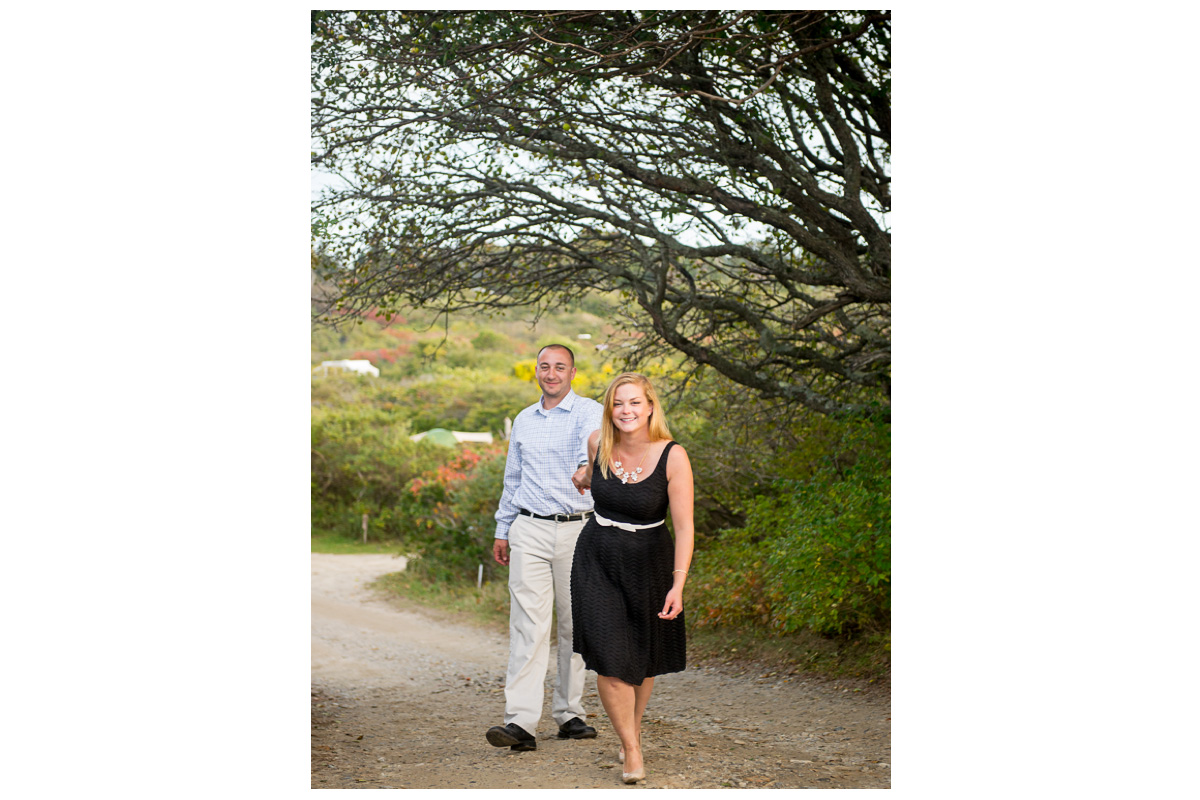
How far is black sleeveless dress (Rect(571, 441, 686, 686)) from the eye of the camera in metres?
3.16

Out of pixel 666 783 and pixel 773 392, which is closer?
pixel 666 783

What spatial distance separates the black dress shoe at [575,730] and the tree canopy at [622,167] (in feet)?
8.51

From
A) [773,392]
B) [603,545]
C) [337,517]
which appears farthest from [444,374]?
[603,545]

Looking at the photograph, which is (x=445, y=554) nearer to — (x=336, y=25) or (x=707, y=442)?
(x=707, y=442)

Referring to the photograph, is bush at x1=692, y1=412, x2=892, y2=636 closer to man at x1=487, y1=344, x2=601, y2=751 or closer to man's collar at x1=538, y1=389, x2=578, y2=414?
man at x1=487, y1=344, x2=601, y2=751

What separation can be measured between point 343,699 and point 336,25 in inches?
136

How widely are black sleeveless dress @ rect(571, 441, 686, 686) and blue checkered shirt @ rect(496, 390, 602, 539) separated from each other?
19.1 inches

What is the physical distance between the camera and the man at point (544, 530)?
363cm

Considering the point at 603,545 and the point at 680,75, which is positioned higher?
the point at 680,75

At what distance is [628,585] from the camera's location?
3193mm

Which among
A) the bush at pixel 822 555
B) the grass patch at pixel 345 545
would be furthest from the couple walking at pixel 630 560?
the grass patch at pixel 345 545

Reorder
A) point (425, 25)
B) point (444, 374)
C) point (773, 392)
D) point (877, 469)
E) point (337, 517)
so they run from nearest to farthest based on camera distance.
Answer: point (425, 25), point (877, 469), point (773, 392), point (337, 517), point (444, 374)

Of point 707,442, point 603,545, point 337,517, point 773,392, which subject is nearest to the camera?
point 603,545

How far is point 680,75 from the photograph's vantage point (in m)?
5.09
